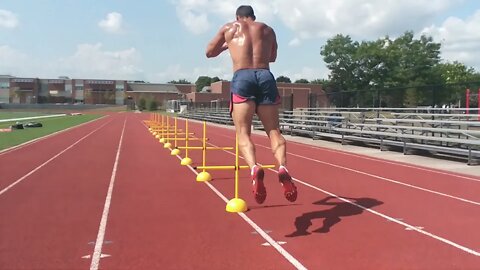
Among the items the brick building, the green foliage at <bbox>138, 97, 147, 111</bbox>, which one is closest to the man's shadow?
the green foliage at <bbox>138, 97, 147, 111</bbox>

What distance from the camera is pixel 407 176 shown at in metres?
11.2

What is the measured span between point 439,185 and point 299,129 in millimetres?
18316

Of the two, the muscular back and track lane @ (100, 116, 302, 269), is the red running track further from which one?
the muscular back

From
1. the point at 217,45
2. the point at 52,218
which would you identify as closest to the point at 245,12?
the point at 217,45

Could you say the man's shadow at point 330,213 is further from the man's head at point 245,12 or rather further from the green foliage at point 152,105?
the green foliage at point 152,105

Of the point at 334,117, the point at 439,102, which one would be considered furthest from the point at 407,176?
the point at 334,117

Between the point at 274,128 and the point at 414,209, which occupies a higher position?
the point at 274,128

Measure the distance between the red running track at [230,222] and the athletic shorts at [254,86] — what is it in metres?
1.58

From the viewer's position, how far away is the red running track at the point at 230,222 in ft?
16.0

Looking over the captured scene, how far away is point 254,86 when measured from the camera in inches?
214

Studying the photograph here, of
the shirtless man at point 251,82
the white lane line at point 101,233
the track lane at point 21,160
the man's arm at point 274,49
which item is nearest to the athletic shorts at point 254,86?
the shirtless man at point 251,82

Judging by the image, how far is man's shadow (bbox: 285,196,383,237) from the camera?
6.07 m

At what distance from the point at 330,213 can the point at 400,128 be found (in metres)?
11.3

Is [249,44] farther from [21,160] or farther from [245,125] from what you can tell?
[21,160]
